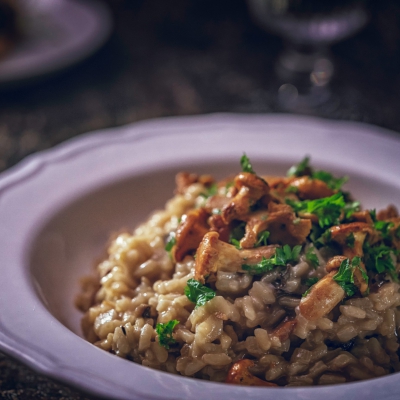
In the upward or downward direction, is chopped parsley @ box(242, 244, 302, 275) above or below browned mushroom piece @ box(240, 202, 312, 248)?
below

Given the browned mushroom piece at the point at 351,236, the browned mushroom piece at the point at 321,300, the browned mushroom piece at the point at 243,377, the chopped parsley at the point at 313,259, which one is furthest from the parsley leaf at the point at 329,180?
the browned mushroom piece at the point at 243,377

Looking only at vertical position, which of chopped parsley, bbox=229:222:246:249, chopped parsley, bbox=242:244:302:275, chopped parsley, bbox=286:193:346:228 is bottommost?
chopped parsley, bbox=229:222:246:249

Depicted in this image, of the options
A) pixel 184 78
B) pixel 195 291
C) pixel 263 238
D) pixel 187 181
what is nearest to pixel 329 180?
pixel 263 238

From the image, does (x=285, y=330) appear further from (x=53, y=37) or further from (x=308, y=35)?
(x=53, y=37)

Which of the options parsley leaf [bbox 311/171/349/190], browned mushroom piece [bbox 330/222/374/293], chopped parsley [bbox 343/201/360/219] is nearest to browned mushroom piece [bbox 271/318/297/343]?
browned mushroom piece [bbox 330/222/374/293]

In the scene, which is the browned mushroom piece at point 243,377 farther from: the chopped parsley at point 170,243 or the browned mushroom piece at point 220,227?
the chopped parsley at point 170,243

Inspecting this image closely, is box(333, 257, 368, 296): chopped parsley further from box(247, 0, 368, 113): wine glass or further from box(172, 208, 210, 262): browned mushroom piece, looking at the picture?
box(247, 0, 368, 113): wine glass
